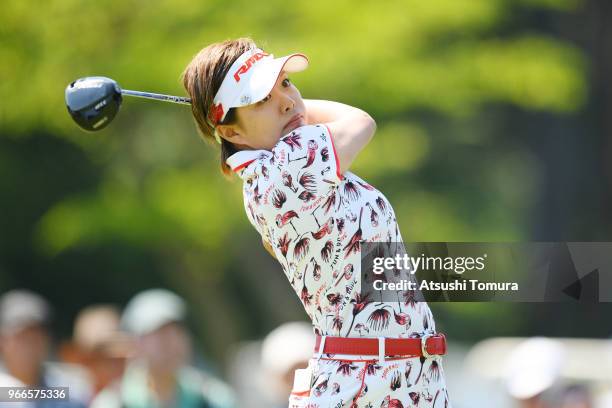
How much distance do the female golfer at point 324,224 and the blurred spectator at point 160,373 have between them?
2377 mm

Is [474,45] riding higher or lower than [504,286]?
higher

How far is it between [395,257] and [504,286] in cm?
130

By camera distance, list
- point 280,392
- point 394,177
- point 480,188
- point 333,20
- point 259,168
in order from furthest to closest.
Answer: point 480,188 < point 394,177 < point 333,20 < point 280,392 < point 259,168

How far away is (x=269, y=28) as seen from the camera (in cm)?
1064

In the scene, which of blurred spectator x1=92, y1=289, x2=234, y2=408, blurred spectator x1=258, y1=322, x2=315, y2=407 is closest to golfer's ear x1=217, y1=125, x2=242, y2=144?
blurred spectator x1=258, y1=322, x2=315, y2=407

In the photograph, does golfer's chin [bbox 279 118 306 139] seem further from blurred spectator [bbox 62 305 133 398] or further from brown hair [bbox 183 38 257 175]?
blurred spectator [bbox 62 305 133 398]

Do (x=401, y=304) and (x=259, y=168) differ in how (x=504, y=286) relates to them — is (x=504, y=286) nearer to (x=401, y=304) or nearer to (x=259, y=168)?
(x=401, y=304)

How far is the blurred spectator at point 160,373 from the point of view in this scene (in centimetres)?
639

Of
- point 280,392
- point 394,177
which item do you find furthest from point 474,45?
point 280,392

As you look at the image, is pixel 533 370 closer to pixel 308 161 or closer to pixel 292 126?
pixel 292 126

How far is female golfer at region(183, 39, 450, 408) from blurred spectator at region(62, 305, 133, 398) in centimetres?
328

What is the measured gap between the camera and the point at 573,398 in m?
6.62

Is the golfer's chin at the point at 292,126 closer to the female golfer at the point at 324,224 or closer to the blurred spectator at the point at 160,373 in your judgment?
the female golfer at the point at 324,224

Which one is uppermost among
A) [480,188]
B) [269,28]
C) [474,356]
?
[480,188]
